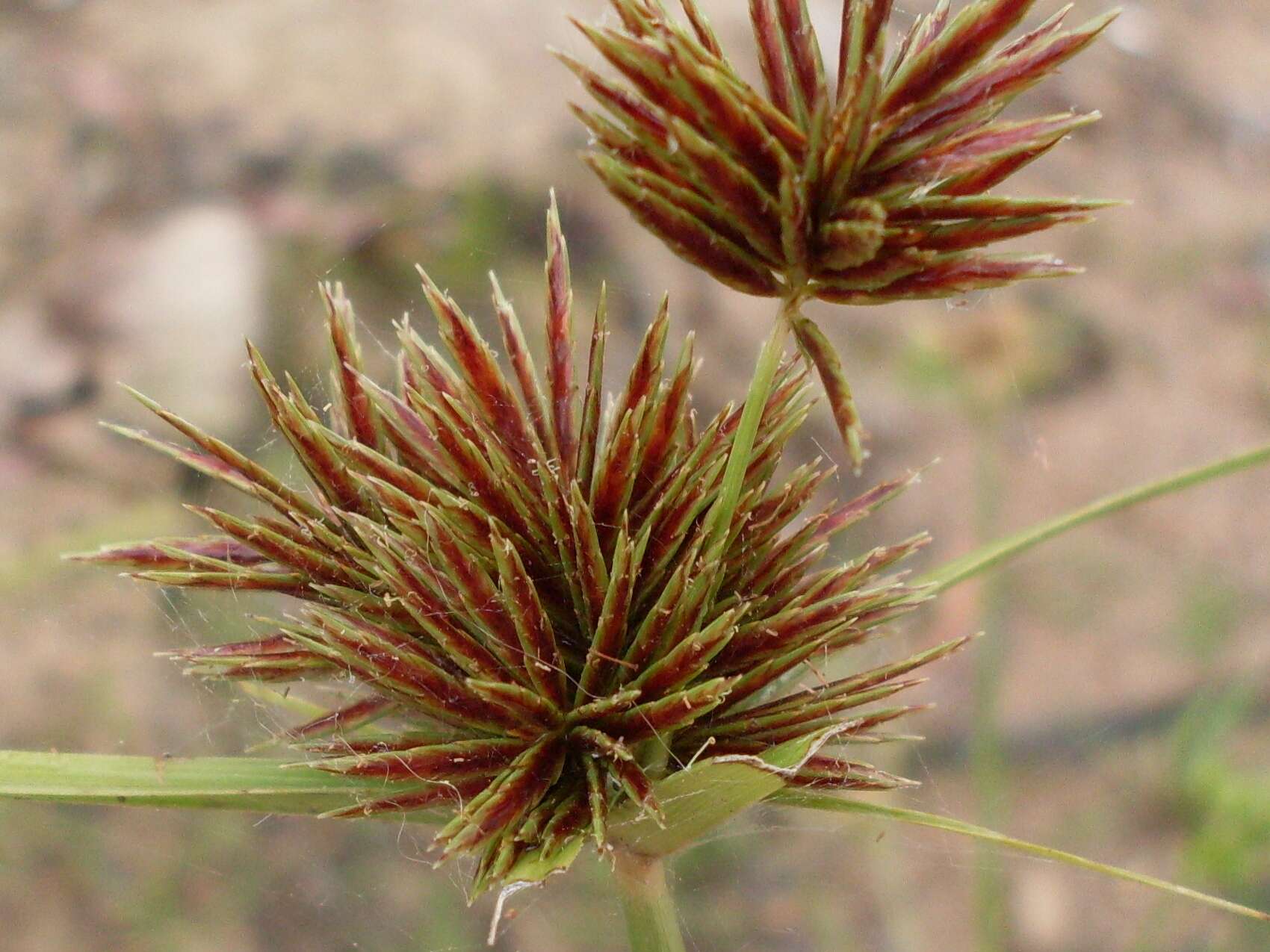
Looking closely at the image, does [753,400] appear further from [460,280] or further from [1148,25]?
[1148,25]

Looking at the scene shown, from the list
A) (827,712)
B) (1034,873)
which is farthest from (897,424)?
(827,712)

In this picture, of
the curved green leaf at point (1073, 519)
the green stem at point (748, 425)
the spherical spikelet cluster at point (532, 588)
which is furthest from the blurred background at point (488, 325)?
the green stem at point (748, 425)

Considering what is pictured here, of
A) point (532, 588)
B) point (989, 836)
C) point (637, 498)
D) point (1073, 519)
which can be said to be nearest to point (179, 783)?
point (532, 588)

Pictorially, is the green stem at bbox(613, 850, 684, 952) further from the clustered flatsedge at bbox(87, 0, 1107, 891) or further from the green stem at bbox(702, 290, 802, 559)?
the green stem at bbox(702, 290, 802, 559)

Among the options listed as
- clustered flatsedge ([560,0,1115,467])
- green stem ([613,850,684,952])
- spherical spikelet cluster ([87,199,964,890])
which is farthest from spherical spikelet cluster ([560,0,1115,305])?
green stem ([613,850,684,952])

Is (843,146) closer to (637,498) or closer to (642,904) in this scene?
(637,498)
